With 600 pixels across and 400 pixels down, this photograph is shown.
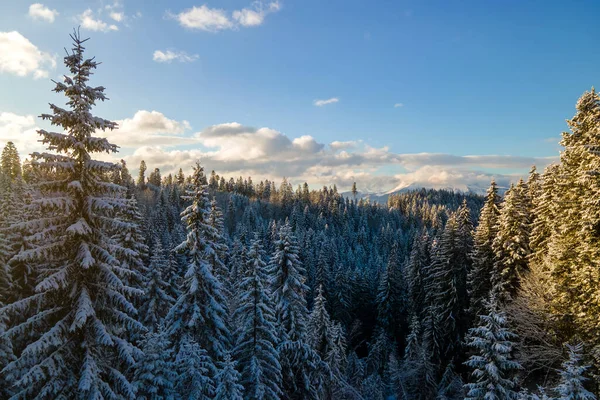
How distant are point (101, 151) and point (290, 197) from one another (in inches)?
5402

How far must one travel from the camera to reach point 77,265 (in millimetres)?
11594

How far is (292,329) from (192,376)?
718cm

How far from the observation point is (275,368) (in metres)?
18.7

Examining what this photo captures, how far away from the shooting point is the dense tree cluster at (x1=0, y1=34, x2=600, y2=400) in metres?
11.2

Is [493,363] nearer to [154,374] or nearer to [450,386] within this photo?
[154,374]

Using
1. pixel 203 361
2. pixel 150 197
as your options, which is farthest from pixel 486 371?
pixel 150 197

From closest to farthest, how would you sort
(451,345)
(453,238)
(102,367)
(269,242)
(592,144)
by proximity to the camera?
(102,367) → (592,144) → (451,345) → (453,238) → (269,242)

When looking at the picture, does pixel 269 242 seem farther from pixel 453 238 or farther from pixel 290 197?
pixel 290 197

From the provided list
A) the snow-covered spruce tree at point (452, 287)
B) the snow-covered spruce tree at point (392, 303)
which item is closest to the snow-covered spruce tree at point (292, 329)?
the snow-covered spruce tree at point (452, 287)

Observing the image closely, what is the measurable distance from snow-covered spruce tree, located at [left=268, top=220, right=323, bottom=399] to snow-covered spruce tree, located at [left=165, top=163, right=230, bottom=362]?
12.8ft

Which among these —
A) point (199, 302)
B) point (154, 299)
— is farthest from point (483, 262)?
point (154, 299)

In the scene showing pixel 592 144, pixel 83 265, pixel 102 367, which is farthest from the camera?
pixel 592 144

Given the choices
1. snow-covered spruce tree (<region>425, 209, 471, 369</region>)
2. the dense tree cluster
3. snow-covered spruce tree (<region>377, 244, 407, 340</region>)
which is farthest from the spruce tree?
snow-covered spruce tree (<region>425, 209, 471, 369</region>)

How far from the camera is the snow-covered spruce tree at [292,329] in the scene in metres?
21.0
